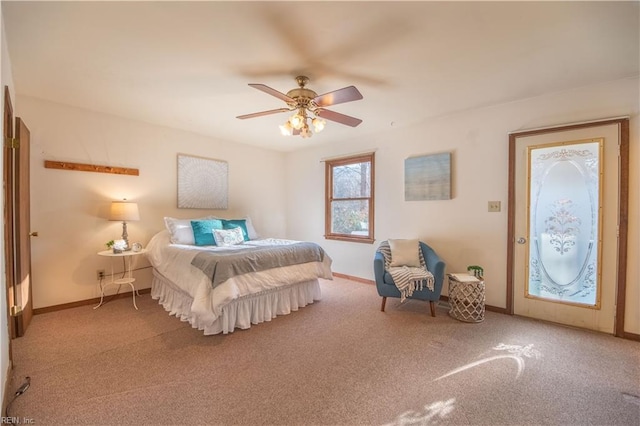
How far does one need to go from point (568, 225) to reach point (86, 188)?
5.57 m

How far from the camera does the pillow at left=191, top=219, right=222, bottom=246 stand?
3.78 m

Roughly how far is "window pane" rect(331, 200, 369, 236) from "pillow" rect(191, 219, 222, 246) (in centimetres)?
213

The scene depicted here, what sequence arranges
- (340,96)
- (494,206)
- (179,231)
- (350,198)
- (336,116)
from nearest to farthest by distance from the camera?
(340,96) < (336,116) < (494,206) < (179,231) < (350,198)

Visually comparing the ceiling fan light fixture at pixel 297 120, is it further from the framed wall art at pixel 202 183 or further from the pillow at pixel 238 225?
the framed wall art at pixel 202 183

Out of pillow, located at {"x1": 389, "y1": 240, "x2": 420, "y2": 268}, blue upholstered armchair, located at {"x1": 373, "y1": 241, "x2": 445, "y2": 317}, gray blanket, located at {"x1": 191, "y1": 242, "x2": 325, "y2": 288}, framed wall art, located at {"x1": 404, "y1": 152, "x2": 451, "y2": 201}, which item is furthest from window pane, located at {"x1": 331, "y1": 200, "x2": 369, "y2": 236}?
gray blanket, located at {"x1": 191, "y1": 242, "x2": 325, "y2": 288}

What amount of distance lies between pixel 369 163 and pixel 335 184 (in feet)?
2.55

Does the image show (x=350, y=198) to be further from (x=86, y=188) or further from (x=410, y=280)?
(x=86, y=188)

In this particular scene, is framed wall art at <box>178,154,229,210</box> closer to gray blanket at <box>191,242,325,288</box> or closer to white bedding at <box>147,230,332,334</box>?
white bedding at <box>147,230,332,334</box>

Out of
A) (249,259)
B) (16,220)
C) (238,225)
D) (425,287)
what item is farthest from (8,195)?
(425,287)

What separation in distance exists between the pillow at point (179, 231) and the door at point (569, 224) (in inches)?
158

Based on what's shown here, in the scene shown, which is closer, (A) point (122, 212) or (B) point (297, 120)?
(B) point (297, 120)

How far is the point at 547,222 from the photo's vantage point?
10.0 feet

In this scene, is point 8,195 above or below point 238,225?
above

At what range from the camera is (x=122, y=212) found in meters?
3.45
